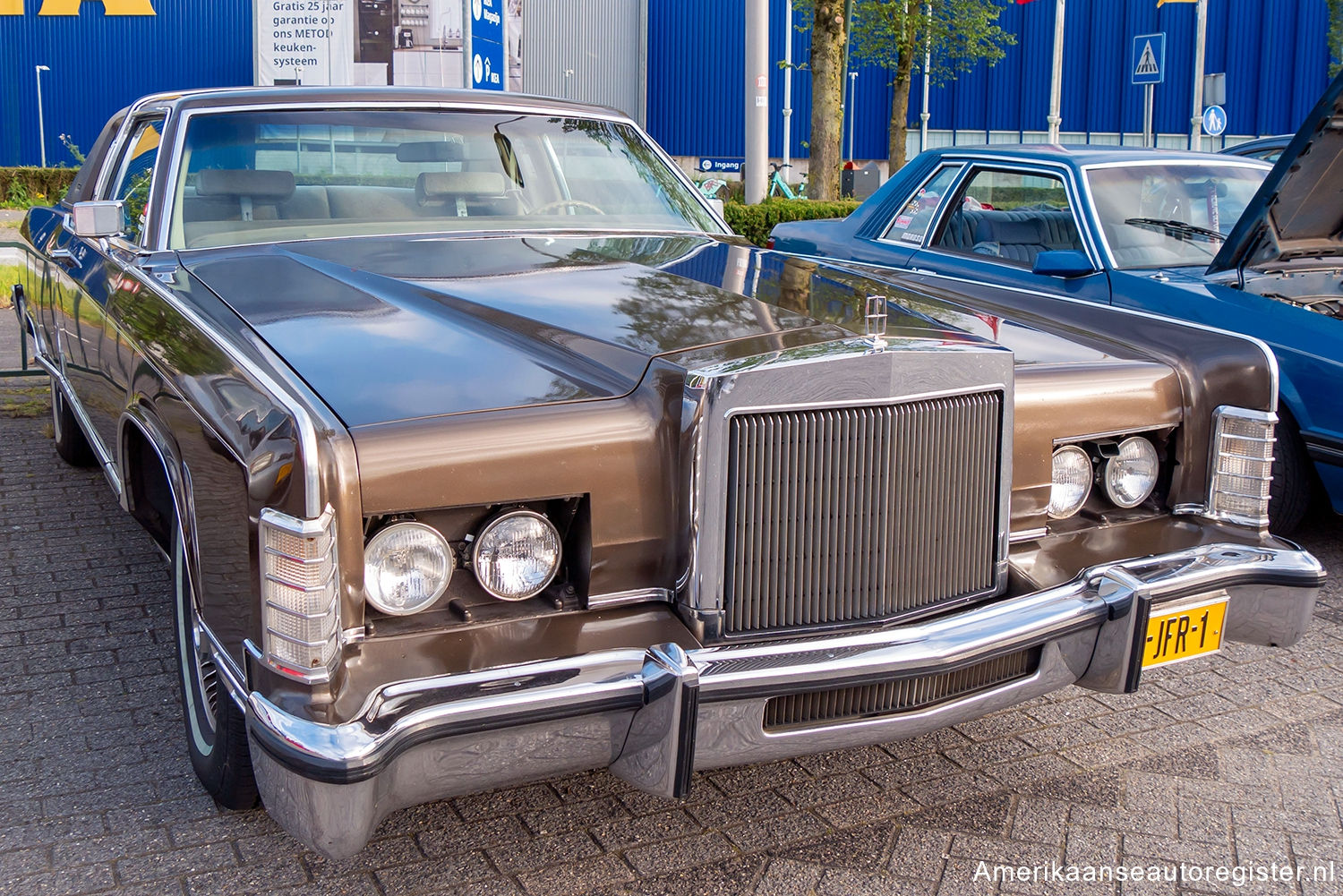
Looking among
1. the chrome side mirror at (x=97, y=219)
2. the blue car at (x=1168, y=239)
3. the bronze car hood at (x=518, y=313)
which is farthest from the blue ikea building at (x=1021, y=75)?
the bronze car hood at (x=518, y=313)

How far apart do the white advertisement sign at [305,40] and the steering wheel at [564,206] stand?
20.3 metres

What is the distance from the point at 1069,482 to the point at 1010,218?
10.8 ft

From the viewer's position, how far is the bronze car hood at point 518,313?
241 cm

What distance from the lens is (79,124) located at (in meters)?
27.7

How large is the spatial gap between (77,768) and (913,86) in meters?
31.2

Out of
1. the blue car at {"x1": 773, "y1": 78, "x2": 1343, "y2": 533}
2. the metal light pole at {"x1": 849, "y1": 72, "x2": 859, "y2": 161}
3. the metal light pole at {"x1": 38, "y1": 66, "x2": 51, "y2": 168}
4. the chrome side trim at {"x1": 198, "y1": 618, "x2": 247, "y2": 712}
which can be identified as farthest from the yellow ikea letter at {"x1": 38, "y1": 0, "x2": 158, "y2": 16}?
the chrome side trim at {"x1": 198, "y1": 618, "x2": 247, "y2": 712}

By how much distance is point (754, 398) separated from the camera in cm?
230

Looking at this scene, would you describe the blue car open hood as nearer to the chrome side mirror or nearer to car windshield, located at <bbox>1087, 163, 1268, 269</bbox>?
car windshield, located at <bbox>1087, 163, 1268, 269</bbox>

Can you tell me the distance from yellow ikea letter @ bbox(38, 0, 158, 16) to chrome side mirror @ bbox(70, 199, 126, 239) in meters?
27.4

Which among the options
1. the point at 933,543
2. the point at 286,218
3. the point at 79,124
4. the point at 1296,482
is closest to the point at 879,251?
the point at 1296,482

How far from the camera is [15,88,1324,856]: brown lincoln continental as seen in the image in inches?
82.2

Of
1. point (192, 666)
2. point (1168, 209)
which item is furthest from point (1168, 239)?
point (192, 666)

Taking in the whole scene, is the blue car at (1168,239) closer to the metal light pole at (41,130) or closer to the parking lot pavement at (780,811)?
the parking lot pavement at (780,811)

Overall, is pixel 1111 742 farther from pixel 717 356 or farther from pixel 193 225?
pixel 193 225
